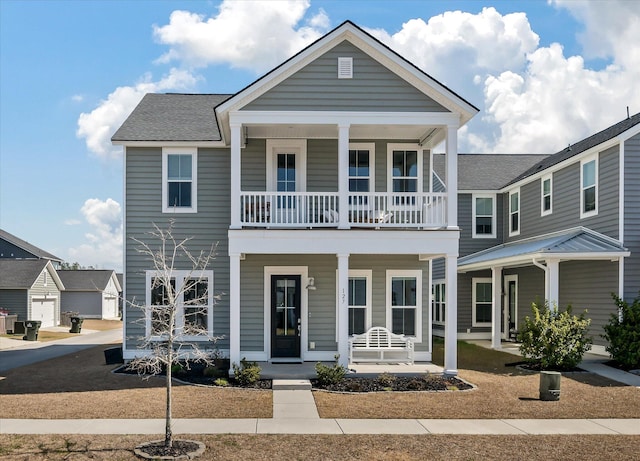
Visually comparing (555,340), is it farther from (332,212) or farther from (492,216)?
(492,216)

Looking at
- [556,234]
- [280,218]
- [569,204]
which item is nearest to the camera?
[280,218]

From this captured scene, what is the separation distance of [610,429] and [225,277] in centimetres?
1028

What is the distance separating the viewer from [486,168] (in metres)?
25.9

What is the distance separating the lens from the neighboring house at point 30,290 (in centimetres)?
3628

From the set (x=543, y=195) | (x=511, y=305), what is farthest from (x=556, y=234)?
(x=511, y=305)

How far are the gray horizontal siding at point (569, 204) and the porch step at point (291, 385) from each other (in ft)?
33.0

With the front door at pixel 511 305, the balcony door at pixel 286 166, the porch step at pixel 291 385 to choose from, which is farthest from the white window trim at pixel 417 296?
the front door at pixel 511 305

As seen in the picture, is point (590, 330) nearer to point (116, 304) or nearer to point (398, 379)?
point (398, 379)

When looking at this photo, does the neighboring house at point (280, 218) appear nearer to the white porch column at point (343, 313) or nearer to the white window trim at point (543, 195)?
the white porch column at point (343, 313)

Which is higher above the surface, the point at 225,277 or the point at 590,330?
the point at 225,277

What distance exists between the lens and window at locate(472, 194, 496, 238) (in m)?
24.1

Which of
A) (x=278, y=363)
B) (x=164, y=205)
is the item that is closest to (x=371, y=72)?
(x=164, y=205)

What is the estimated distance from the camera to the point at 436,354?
59.2 feet

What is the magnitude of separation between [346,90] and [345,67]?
58 cm
